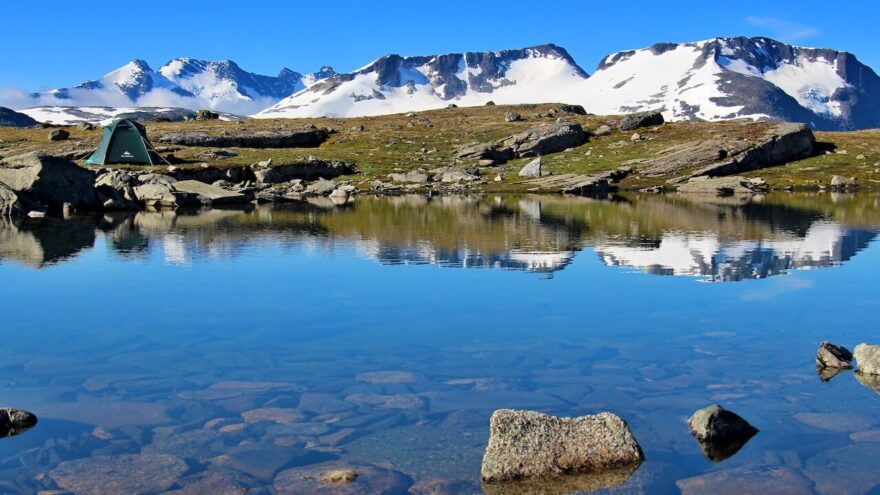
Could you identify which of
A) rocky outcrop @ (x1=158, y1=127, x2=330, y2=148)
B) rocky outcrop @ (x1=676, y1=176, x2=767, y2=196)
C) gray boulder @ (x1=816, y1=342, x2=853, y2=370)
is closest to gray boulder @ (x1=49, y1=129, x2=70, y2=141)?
rocky outcrop @ (x1=158, y1=127, x2=330, y2=148)

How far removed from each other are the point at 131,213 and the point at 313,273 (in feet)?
147

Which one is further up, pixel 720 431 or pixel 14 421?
pixel 14 421

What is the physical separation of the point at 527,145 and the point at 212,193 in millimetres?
58618

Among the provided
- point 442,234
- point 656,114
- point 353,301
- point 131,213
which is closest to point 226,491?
point 353,301

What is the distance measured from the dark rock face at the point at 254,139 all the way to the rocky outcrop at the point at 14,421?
12558cm

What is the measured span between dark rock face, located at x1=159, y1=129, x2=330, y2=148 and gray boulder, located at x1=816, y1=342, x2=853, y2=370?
417ft

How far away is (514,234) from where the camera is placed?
181 feet

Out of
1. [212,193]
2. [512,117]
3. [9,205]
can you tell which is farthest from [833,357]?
[512,117]

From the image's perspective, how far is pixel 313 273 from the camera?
1574 inches

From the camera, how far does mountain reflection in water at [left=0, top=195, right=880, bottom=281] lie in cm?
4341

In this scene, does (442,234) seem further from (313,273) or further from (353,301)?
(353,301)

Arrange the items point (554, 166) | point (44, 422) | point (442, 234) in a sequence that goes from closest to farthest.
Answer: point (44, 422), point (442, 234), point (554, 166)

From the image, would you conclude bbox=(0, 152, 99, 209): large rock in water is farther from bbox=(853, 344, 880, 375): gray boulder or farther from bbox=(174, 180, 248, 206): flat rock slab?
bbox=(853, 344, 880, 375): gray boulder

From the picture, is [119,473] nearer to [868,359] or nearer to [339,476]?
[339,476]
